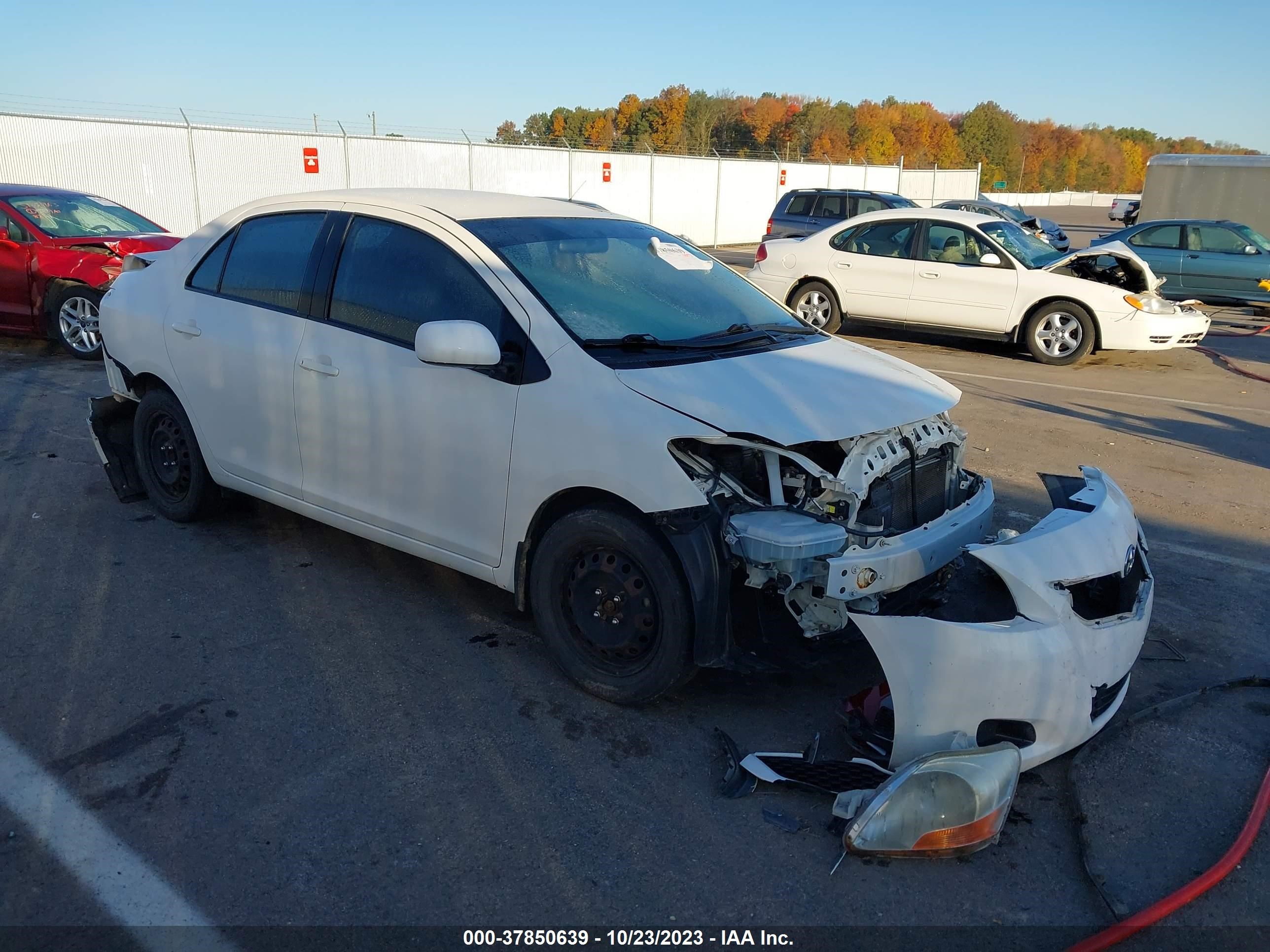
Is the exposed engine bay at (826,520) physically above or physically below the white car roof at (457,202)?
below

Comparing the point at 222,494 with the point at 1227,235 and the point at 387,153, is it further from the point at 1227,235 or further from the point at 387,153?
the point at 387,153

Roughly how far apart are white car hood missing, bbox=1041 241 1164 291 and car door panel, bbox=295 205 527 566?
9.07 meters

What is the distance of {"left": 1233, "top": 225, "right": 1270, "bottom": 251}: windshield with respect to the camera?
15664 mm

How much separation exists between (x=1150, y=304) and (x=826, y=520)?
9358mm

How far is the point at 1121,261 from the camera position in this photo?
37.2 ft

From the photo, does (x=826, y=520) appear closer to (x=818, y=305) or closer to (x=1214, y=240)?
(x=818, y=305)

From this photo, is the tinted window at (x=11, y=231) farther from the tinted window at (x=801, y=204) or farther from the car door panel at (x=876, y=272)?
the tinted window at (x=801, y=204)

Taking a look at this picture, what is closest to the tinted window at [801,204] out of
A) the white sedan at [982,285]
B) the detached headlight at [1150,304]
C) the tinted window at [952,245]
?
the white sedan at [982,285]

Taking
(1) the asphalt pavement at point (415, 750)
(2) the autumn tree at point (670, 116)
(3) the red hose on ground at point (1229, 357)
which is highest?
(2) the autumn tree at point (670, 116)

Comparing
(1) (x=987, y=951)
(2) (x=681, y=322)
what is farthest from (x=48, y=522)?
(1) (x=987, y=951)

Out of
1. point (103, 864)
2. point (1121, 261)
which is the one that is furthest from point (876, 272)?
point (103, 864)

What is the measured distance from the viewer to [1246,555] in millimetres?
5418

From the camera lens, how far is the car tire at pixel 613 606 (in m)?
3.45

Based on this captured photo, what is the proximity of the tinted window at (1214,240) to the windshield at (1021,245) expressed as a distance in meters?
5.09
